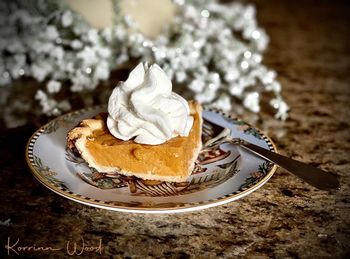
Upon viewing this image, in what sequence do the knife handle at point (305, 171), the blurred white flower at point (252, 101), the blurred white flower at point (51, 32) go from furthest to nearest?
1. the blurred white flower at point (51, 32)
2. the blurred white flower at point (252, 101)
3. the knife handle at point (305, 171)

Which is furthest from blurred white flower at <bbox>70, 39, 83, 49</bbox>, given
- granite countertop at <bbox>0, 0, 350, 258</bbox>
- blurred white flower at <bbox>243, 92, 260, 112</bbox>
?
blurred white flower at <bbox>243, 92, 260, 112</bbox>

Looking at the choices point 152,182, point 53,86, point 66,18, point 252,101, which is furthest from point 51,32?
point 152,182

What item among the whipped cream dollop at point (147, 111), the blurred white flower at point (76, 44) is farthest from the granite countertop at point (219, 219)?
the blurred white flower at point (76, 44)

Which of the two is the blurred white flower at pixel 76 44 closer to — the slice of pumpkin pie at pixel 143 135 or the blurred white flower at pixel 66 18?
the blurred white flower at pixel 66 18

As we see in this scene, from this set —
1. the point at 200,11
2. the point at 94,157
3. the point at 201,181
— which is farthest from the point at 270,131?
the point at 200,11

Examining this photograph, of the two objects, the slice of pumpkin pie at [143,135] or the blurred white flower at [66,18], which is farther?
the blurred white flower at [66,18]

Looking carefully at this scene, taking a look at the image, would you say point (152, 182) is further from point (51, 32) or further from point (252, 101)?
point (51, 32)

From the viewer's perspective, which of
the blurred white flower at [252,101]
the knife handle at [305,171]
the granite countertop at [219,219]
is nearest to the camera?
the granite countertop at [219,219]
